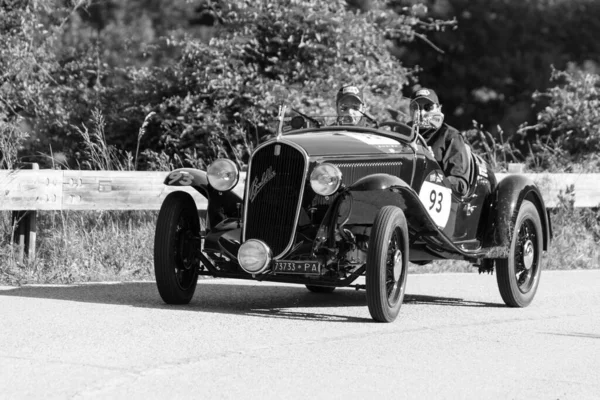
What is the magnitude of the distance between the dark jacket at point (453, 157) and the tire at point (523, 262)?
1.98 feet

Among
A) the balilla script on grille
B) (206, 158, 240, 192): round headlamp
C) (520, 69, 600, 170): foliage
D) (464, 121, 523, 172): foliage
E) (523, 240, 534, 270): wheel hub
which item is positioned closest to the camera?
the balilla script on grille

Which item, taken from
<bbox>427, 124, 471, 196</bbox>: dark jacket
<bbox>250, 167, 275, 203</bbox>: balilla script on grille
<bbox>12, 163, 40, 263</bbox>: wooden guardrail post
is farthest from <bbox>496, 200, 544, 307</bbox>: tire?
<bbox>12, 163, 40, 263</bbox>: wooden guardrail post

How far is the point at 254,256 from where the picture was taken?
795 cm

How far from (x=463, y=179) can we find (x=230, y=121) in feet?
20.5

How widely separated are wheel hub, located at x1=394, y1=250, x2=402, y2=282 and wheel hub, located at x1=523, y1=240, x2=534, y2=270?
6.56 ft

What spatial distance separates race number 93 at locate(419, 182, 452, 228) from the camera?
8875mm

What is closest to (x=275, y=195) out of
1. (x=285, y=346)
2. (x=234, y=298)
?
(x=234, y=298)

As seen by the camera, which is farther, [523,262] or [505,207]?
[523,262]

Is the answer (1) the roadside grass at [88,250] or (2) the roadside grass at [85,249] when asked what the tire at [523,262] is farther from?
(2) the roadside grass at [85,249]

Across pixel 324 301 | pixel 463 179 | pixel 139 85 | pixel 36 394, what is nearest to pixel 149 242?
pixel 324 301

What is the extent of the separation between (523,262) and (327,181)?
2.57 m

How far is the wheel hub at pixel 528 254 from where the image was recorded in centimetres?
985

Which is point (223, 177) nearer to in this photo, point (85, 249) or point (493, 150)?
point (85, 249)

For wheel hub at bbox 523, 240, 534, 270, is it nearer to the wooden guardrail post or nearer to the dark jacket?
the dark jacket
